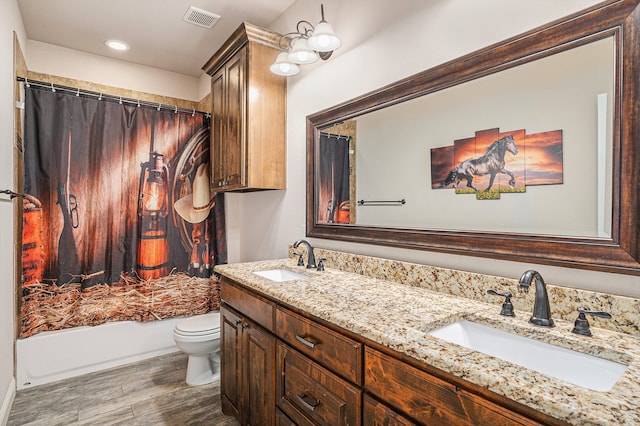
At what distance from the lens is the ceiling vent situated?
2.48 meters

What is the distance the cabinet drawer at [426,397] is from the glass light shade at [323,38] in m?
1.53

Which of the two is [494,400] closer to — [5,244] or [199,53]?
[5,244]

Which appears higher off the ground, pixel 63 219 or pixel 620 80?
pixel 620 80

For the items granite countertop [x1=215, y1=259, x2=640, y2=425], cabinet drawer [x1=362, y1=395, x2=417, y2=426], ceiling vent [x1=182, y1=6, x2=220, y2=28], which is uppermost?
ceiling vent [x1=182, y1=6, x2=220, y2=28]

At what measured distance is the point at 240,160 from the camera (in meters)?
2.41

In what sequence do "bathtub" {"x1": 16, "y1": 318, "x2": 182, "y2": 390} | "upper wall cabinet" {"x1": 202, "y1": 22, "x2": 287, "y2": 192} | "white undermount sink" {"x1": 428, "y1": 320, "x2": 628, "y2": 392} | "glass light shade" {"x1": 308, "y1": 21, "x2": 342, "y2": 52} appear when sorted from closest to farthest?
"white undermount sink" {"x1": 428, "y1": 320, "x2": 628, "y2": 392} < "glass light shade" {"x1": 308, "y1": 21, "x2": 342, "y2": 52} < "upper wall cabinet" {"x1": 202, "y1": 22, "x2": 287, "y2": 192} < "bathtub" {"x1": 16, "y1": 318, "x2": 182, "y2": 390}

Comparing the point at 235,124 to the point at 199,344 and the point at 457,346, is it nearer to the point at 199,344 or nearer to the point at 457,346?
the point at 199,344

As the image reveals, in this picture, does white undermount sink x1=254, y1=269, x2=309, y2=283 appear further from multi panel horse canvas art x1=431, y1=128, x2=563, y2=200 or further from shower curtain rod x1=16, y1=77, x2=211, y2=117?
shower curtain rod x1=16, y1=77, x2=211, y2=117

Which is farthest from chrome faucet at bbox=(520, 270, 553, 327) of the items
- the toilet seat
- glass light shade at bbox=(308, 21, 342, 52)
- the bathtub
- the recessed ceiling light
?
the recessed ceiling light

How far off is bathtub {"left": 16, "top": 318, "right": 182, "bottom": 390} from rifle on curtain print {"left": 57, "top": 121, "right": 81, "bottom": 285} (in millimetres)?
452

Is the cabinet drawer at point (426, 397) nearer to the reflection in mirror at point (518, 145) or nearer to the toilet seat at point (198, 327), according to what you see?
the reflection in mirror at point (518, 145)

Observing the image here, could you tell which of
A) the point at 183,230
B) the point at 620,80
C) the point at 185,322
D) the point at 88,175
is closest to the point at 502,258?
the point at 620,80

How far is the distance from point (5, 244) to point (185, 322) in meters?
1.18

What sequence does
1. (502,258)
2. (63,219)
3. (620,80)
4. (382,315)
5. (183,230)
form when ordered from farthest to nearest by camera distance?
1. (183,230)
2. (63,219)
3. (502,258)
4. (382,315)
5. (620,80)
